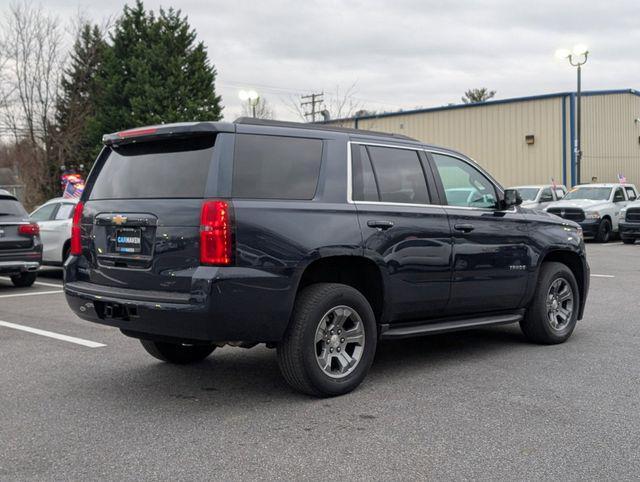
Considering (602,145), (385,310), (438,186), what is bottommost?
(385,310)

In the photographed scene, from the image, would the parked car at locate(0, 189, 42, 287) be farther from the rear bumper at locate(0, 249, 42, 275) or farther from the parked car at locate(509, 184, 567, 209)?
the parked car at locate(509, 184, 567, 209)

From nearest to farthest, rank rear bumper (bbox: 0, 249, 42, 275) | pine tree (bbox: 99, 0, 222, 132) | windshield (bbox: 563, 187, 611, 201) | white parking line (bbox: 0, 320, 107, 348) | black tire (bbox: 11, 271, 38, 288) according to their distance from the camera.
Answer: white parking line (bbox: 0, 320, 107, 348), rear bumper (bbox: 0, 249, 42, 275), black tire (bbox: 11, 271, 38, 288), windshield (bbox: 563, 187, 611, 201), pine tree (bbox: 99, 0, 222, 132)

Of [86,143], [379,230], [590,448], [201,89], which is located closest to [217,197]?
[379,230]

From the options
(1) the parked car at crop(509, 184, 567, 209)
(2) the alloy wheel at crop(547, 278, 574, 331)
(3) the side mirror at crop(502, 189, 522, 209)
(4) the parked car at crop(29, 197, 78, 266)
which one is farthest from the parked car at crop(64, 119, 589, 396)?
(1) the parked car at crop(509, 184, 567, 209)

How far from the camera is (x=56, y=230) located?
14078mm

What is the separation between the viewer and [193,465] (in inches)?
159

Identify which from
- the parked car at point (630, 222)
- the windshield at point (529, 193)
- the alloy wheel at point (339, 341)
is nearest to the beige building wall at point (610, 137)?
the windshield at point (529, 193)

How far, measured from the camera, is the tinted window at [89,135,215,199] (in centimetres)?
509

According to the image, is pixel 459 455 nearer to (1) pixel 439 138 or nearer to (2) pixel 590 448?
(2) pixel 590 448

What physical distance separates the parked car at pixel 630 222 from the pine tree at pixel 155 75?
68.7ft

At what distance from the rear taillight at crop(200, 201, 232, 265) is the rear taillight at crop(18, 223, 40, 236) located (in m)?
8.60

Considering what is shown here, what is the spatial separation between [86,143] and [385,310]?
37.3m

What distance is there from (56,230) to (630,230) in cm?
1542

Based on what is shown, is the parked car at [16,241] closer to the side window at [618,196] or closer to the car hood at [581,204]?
the car hood at [581,204]
